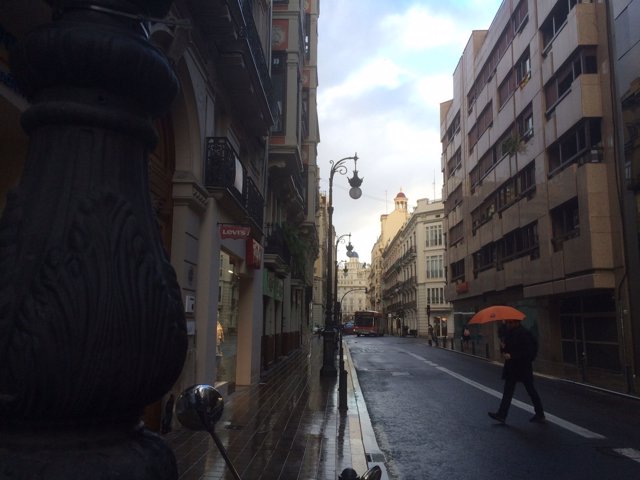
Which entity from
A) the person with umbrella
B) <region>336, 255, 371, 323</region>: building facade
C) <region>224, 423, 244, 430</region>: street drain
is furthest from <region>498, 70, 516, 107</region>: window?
<region>336, 255, 371, 323</region>: building facade

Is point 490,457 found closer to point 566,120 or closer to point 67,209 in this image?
point 67,209

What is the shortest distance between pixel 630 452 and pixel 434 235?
64.4 m

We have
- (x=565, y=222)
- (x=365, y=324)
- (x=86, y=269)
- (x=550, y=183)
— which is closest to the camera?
(x=86, y=269)

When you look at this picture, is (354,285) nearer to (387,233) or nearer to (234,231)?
(387,233)

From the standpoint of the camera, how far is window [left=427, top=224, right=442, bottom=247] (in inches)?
2798

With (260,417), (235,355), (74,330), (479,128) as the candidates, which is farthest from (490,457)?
(479,128)

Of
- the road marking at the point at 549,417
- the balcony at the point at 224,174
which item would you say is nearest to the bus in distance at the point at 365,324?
the road marking at the point at 549,417

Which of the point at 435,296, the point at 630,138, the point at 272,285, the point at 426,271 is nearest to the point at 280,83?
the point at 272,285

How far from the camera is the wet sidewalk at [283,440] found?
Answer: 21.3 feet

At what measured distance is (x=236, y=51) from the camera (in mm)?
10602

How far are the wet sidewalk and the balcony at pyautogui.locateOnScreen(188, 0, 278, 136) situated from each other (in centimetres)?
674

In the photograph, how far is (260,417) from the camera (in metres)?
10.1

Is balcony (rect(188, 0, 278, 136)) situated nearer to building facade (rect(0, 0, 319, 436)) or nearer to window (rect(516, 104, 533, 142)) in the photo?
building facade (rect(0, 0, 319, 436))

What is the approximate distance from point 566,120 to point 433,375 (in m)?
12.3
